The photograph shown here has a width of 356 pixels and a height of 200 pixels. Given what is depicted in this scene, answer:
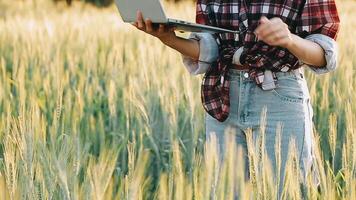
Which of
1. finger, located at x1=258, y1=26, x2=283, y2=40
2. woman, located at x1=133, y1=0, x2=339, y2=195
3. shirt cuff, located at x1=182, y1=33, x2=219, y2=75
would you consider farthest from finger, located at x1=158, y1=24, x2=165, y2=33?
finger, located at x1=258, y1=26, x2=283, y2=40

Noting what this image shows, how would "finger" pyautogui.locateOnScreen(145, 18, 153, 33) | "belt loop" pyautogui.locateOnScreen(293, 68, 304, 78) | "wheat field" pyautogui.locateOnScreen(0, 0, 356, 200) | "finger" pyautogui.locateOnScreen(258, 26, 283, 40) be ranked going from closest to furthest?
"wheat field" pyautogui.locateOnScreen(0, 0, 356, 200) → "finger" pyautogui.locateOnScreen(258, 26, 283, 40) → "finger" pyautogui.locateOnScreen(145, 18, 153, 33) → "belt loop" pyautogui.locateOnScreen(293, 68, 304, 78)

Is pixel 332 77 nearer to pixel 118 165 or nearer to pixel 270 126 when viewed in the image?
pixel 118 165

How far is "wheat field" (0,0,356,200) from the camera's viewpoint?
49.2 inches

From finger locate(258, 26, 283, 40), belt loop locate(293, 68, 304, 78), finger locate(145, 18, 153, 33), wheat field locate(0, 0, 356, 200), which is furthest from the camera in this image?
belt loop locate(293, 68, 304, 78)

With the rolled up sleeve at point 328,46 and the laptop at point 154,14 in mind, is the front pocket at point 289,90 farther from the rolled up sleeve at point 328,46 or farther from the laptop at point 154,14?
the laptop at point 154,14

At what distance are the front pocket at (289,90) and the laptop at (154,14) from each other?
193mm

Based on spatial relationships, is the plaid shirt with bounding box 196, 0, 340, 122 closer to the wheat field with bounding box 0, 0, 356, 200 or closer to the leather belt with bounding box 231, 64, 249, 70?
the leather belt with bounding box 231, 64, 249, 70

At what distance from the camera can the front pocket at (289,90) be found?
1741 mm

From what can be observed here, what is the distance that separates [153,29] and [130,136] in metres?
1.12

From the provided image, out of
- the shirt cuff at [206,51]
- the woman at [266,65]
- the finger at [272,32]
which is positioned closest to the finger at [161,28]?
the woman at [266,65]

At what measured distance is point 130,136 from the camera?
277cm

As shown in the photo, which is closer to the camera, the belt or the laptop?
the laptop

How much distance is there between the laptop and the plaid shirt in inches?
5.4

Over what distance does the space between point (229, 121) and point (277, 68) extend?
0.53ft
